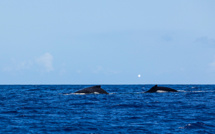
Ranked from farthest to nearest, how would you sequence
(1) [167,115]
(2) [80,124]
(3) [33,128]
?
(1) [167,115]
(2) [80,124]
(3) [33,128]

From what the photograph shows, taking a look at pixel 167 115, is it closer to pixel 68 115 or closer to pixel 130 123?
pixel 130 123

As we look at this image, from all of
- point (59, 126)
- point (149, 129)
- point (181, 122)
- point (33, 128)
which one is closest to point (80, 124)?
point (59, 126)

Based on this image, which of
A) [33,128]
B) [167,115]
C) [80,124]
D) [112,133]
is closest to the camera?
[112,133]

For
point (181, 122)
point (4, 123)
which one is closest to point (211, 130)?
point (181, 122)

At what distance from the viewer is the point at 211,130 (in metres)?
21.1

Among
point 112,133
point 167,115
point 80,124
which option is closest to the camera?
point 112,133

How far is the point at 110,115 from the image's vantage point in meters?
27.8

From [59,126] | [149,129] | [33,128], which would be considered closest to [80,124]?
[59,126]

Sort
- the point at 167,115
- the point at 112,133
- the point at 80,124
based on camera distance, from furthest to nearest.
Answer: the point at 167,115 < the point at 80,124 < the point at 112,133

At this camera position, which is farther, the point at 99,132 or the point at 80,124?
the point at 80,124

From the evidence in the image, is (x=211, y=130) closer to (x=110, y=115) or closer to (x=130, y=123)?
(x=130, y=123)

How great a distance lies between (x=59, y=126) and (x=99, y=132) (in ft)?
10.4

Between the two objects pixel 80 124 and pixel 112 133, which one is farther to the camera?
pixel 80 124

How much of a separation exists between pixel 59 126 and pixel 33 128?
1578 millimetres
